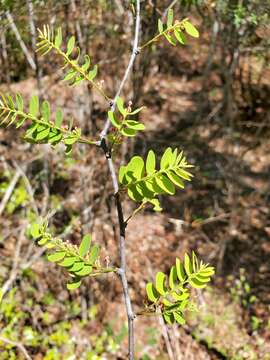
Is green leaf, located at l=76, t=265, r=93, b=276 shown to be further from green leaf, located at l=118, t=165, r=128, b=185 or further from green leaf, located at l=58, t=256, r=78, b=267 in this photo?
green leaf, located at l=118, t=165, r=128, b=185

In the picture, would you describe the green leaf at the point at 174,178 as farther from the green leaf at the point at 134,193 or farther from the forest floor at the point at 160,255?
the forest floor at the point at 160,255

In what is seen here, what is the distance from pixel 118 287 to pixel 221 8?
2015 millimetres

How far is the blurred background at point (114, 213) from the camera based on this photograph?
251 centimetres

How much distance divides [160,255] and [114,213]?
2.68 feet

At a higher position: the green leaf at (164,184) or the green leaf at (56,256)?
the green leaf at (164,184)

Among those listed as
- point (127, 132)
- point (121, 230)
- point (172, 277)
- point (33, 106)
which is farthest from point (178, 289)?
point (33, 106)

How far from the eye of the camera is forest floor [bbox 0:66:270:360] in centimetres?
298

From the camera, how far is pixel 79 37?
2.42 meters

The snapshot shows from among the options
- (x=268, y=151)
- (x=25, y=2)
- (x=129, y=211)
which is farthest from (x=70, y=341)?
(x=268, y=151)

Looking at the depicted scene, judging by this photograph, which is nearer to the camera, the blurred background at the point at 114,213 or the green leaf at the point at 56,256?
the green leaf at the point at 56,256

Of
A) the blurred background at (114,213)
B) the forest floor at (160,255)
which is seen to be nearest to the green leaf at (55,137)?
the blurred background at (114,213)

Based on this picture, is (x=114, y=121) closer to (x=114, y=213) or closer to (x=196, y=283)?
(x=196, y=283)

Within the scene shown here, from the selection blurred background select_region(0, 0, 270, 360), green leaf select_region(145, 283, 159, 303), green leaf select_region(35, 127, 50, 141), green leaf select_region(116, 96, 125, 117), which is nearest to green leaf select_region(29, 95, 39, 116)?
green leaf select_region(35, 127, 50, 141)

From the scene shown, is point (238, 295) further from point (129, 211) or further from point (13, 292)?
point (13, 292)
